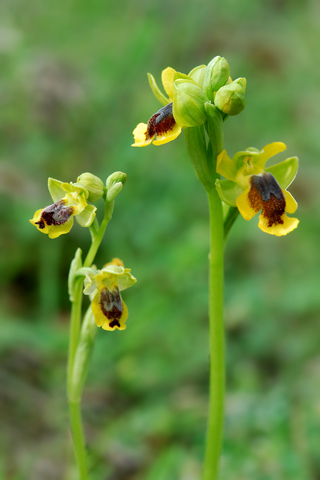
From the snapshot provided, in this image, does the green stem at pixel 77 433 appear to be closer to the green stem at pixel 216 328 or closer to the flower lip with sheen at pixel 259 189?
the green stem at pixel 216 328

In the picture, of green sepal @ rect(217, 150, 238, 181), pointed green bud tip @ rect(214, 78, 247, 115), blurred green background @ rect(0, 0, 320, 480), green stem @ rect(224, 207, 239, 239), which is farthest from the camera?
blurred green background @ rect(0, 0, 320, 480)

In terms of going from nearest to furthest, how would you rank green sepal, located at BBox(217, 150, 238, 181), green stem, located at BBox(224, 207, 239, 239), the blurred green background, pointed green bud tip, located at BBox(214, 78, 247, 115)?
pointed green bud tip, located at BBox(214, 78, 247, 115) → green sepal, located at BBox(217, 150, 238, 181) → green stem, located at BBox(224, 207, 239, 239) → the blurred green background

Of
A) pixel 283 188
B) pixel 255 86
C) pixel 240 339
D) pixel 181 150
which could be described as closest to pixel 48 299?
pixel 240 339

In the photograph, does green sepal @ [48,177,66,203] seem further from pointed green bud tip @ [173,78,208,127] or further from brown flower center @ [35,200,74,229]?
pointed green bud tip @ [173,78,208,127]

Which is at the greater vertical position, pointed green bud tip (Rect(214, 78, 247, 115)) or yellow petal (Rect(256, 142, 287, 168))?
yellow petal (Rect(256, 142, 287, 168))

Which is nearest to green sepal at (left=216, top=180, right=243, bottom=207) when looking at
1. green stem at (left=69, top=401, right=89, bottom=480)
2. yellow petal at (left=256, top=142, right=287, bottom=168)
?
yellow petal at (left=256, top=142, right=287, bottom=168)

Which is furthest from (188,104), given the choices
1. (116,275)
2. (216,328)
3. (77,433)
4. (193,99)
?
(77,433)
